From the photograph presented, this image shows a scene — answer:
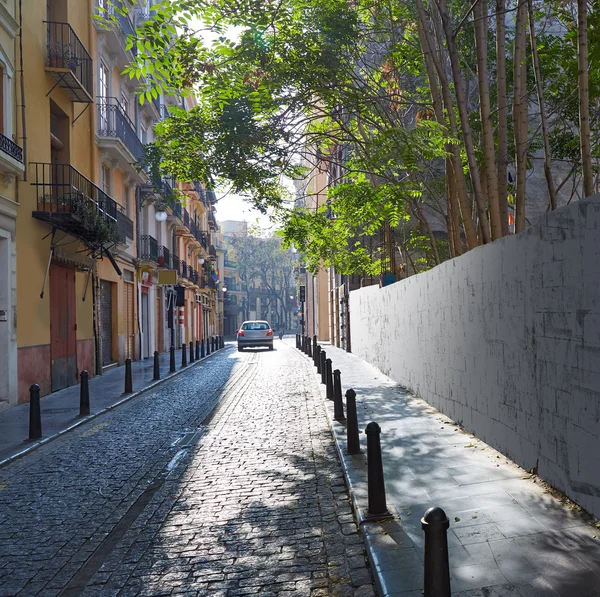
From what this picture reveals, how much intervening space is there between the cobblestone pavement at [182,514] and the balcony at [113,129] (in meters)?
11.5

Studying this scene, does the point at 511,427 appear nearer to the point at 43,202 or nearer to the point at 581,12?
the point at 581,12

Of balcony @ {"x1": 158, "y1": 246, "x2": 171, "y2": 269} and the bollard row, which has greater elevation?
balcony @ {"x1": 158, "y1": 246, "x2": 171, "y2": 269}

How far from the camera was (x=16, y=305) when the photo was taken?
1248cm

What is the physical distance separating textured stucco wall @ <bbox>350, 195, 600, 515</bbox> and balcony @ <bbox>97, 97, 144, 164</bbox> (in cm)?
1264

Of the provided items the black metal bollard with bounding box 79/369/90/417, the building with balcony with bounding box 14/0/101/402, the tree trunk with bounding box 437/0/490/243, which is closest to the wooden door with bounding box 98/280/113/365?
the building with balcony with bounding box 14/0/101/402

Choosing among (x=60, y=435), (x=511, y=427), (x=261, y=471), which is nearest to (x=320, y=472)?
(x=261, y=471)

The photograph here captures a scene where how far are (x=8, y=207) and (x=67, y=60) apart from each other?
4138mm

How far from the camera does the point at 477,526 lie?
14.8ft

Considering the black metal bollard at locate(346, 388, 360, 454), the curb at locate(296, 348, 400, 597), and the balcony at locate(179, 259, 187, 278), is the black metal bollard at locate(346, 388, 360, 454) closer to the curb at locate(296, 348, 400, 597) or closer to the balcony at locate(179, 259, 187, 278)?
the curb at locate(296, 348, 400, 597)

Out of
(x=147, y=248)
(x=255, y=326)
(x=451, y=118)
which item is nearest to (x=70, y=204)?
(x=451, y=118)

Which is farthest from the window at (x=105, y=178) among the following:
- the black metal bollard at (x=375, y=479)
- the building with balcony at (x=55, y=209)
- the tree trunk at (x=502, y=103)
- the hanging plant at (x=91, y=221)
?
the black metal bollard at (x=375, y=479)

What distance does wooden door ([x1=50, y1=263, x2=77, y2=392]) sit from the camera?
48.6ft

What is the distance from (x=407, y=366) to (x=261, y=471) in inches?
253

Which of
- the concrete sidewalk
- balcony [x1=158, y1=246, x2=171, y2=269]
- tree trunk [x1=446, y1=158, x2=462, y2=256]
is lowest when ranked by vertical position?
the concrete sidewalk
